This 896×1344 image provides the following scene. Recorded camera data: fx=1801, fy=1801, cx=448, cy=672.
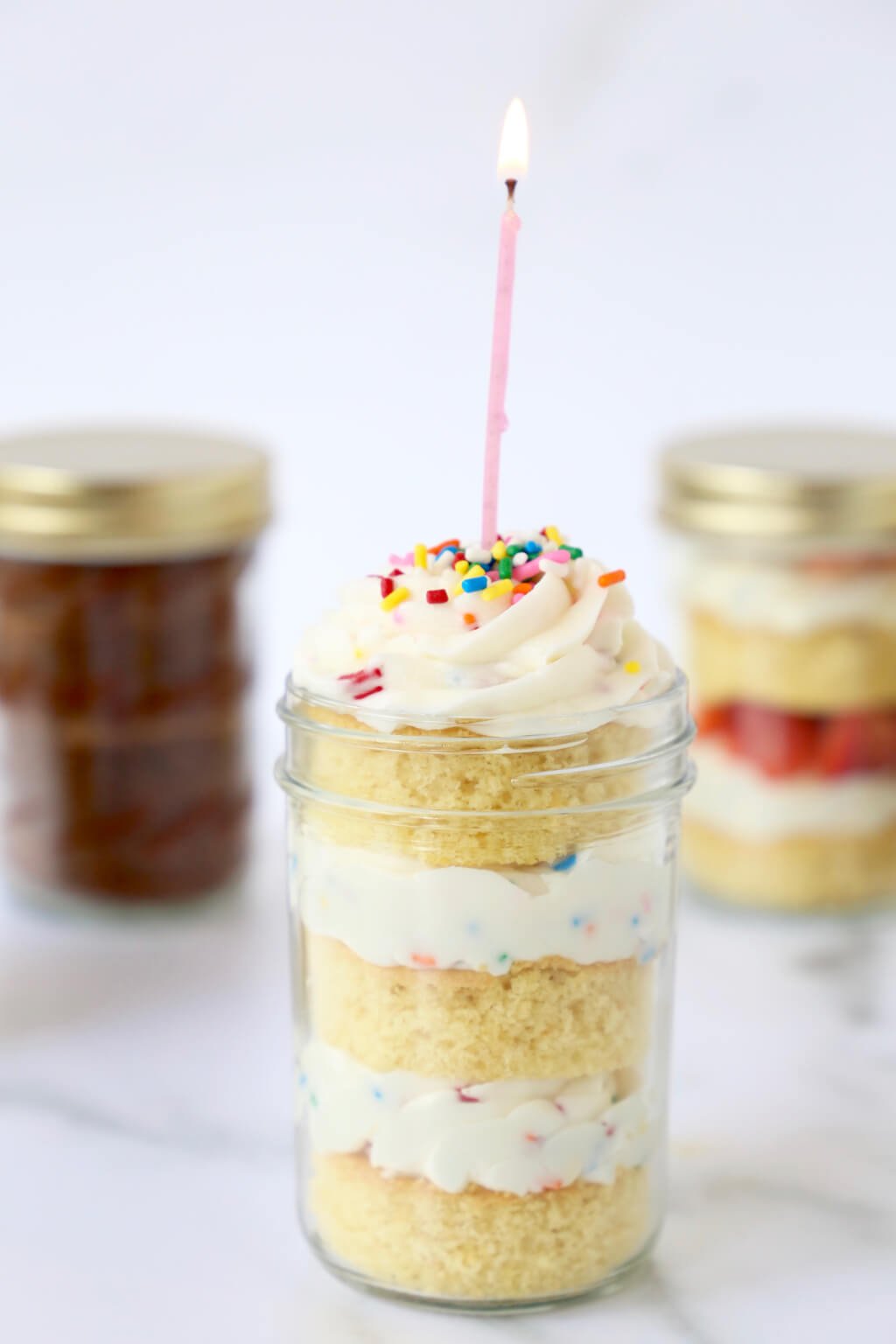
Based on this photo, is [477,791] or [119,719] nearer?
[477,791]

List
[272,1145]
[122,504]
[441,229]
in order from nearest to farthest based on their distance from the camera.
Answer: [272,1145] < [122,504] < [441,229]

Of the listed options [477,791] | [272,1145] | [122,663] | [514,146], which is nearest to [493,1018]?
[477,791]

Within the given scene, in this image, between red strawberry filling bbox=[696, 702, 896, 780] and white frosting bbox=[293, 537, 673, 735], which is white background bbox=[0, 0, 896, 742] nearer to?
red strawberry filling bbox=[696, 702, 896, 780]

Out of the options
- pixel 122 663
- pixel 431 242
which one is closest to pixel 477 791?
pixel 122 663

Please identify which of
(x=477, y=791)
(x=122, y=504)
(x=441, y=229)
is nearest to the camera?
(x=477, y=791)

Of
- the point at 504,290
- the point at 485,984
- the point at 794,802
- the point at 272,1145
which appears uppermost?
the point at 504,290

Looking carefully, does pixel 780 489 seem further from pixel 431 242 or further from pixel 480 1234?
pixel 480 1234

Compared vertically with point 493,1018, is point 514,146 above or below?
above
